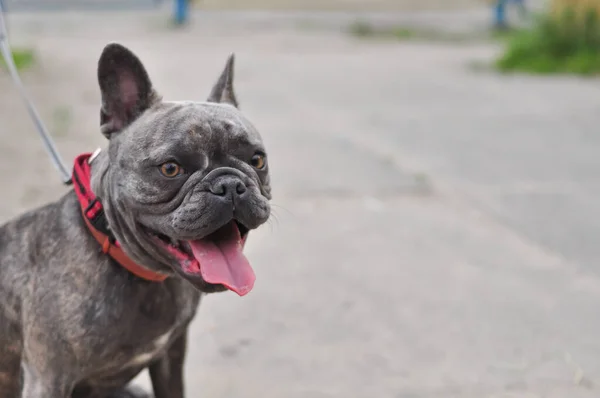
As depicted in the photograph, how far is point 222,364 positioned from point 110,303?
1.24 meters

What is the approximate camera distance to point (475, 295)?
15.2 ft

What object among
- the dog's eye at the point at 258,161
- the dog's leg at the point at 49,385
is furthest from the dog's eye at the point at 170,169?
the dog's leg at the point at 49,385

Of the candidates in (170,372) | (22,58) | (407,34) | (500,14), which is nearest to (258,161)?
(170,372)

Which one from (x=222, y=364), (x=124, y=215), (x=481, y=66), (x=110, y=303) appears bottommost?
(x=481, y=66)

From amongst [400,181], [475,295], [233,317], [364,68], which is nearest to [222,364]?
[233,317]

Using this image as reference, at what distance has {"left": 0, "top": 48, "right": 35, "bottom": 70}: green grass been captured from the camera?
11.1m

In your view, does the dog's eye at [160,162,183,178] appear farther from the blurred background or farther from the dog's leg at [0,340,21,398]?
the dog's leg at [0,340,21,398]

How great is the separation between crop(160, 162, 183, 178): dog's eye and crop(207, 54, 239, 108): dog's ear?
528 mm

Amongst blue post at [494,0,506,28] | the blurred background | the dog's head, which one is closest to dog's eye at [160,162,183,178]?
the dog's head

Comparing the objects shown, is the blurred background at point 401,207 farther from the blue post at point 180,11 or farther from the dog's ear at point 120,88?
the blue post at point 180,11

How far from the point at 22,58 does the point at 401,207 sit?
285 inches

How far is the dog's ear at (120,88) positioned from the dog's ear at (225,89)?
307mm

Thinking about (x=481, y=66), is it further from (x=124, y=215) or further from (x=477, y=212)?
(x=124, y=215)

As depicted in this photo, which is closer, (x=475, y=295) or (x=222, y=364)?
(x=222, y=364)
